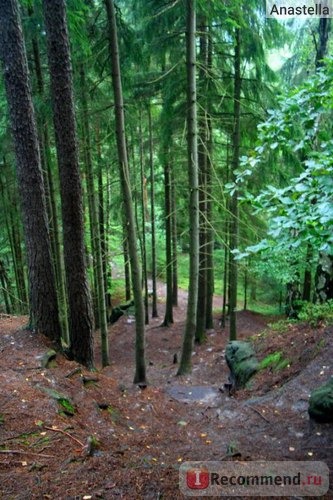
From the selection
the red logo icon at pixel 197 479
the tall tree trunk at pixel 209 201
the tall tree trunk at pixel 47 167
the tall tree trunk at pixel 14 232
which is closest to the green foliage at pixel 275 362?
the tall tree trunk at pixel 209 201

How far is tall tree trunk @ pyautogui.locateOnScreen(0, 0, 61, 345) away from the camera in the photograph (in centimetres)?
535

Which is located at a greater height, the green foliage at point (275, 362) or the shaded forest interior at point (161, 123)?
the shaded forest interior at point (161, 123)

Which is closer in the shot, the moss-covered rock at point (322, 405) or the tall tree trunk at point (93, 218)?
the moss-covered rock at point (322, 405)

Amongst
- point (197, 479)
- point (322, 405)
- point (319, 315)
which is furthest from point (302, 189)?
point (319, 315)

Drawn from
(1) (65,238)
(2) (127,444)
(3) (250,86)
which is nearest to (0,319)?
(1) (65,238)

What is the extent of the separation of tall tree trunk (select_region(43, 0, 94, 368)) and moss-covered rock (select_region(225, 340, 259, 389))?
2.97m

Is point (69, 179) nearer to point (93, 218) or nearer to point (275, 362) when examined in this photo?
point (93, 218)

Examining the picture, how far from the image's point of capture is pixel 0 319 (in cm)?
784

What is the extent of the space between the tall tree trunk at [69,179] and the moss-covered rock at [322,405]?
3851 millimetres

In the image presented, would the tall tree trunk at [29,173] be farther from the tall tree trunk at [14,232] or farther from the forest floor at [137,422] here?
the tall tree trunk at [14,232]

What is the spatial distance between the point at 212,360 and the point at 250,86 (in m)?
7.27

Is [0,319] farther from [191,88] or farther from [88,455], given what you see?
[191,88]

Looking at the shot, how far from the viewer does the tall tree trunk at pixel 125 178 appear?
6199 millimetres

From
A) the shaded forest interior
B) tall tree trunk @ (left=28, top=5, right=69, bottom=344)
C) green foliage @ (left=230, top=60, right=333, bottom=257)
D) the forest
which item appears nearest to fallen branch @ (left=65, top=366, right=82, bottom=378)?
the forest
